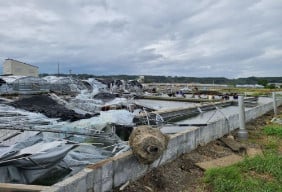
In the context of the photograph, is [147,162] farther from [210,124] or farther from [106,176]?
[210,124]

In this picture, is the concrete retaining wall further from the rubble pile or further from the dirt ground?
the rubble pile

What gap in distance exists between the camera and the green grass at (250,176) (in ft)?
22.4

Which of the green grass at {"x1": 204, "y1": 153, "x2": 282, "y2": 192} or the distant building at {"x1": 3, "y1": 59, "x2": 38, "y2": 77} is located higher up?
the distant building at {"x1": 3, "y1": 59, "x2": 38, "y2": 77}

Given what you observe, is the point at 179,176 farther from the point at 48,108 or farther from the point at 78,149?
the point at 48,108

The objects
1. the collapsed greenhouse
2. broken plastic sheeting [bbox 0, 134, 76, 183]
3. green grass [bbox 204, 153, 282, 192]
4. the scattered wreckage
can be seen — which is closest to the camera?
the collapsed greenhouse

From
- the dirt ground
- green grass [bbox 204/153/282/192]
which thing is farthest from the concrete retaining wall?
green grass [bbox 204/153/282/192]

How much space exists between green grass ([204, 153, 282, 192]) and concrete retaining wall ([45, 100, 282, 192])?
3.79 feet

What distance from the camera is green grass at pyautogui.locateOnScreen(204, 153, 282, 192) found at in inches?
269

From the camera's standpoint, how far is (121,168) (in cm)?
641

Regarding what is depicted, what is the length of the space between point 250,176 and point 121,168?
318cm

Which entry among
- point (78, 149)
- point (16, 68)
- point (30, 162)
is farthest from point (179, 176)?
point (16, 68)

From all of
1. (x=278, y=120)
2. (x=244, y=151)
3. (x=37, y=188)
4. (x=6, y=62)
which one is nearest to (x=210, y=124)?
(x=244, y=151)

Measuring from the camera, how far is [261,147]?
11.0 metres

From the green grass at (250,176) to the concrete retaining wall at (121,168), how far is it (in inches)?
45.5
